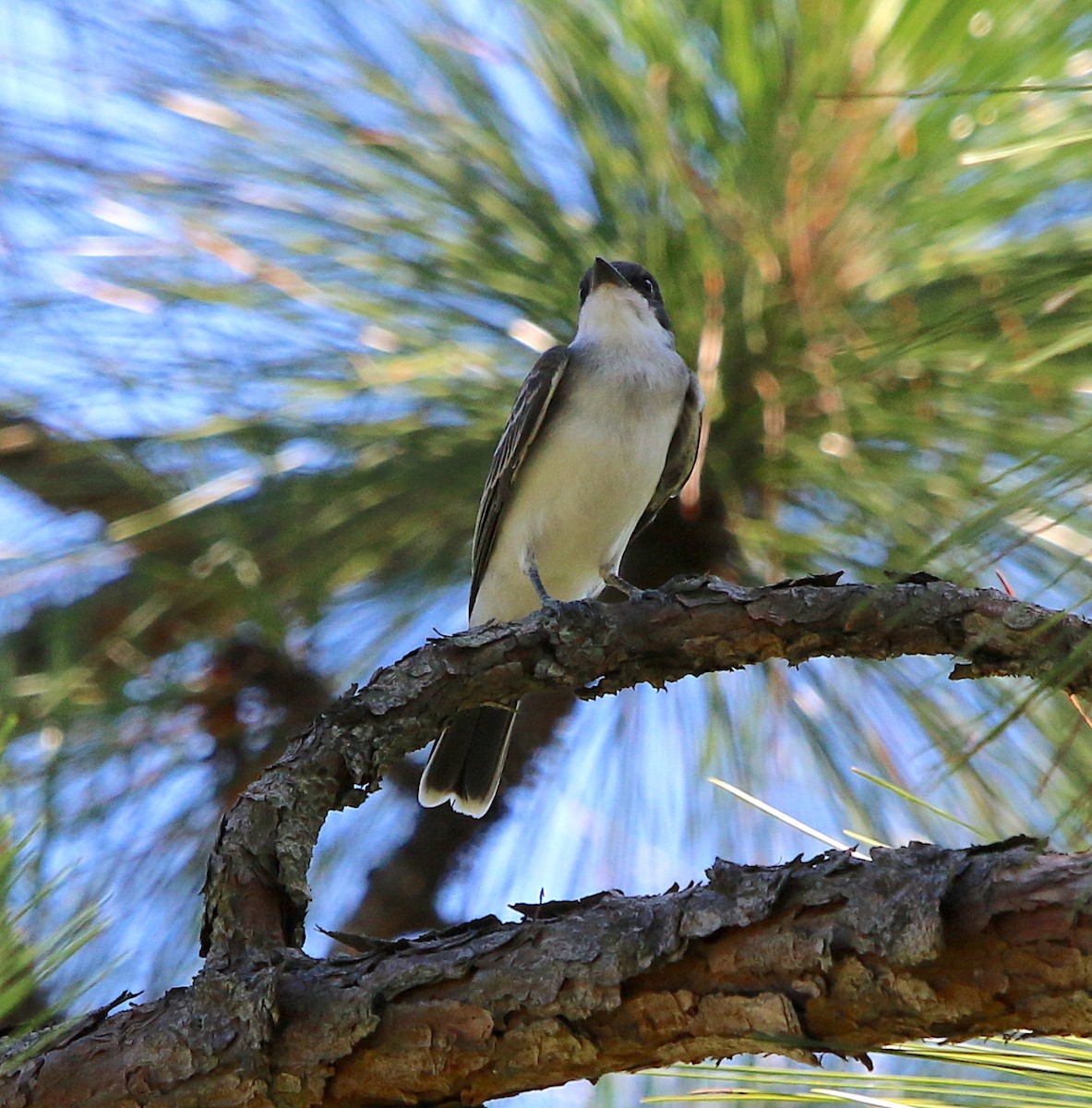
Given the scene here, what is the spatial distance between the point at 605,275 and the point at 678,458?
98 centimetres

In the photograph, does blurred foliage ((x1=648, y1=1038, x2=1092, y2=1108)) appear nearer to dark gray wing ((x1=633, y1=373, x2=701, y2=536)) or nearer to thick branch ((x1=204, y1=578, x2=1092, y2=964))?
thick branch ((x1=204, y1=578, x2=1092, y2=964))

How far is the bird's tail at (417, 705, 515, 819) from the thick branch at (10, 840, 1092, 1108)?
1.16 meters

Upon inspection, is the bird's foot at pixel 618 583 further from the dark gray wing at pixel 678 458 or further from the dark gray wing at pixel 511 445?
the dark gray wing at pixel 511 445

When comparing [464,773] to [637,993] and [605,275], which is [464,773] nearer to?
[605,275]

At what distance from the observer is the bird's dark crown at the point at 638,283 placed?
7.20 ft

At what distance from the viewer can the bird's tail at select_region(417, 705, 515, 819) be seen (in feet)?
8.53

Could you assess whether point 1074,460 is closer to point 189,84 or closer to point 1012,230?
point 1012,230

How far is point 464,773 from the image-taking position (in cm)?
265

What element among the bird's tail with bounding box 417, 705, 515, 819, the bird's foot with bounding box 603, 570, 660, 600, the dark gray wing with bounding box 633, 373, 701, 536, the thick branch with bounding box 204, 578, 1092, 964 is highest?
the thick branch with bounding box 204, 578, 1092, 964

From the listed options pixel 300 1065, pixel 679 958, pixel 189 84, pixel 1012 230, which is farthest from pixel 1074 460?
pixel 189 84

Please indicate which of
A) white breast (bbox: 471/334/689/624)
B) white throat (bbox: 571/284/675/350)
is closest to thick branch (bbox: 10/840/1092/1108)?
white throat (bbox: 571/284/675/350)

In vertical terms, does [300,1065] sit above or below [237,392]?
below

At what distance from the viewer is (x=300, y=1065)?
1351 mm

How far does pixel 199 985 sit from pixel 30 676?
2.15 ft
